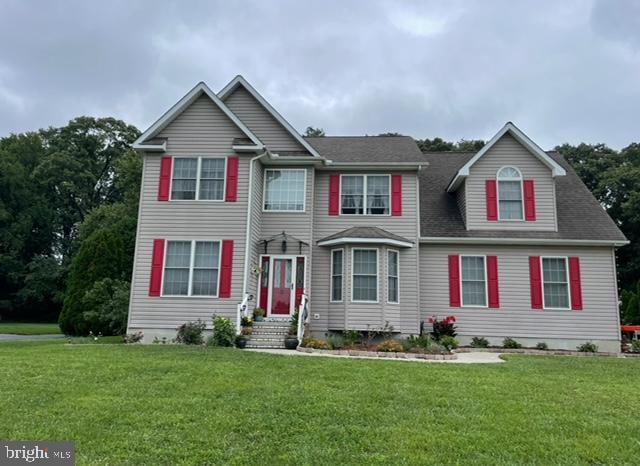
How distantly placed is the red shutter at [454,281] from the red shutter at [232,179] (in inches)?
296

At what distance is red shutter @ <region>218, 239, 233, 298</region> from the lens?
13.1 meters

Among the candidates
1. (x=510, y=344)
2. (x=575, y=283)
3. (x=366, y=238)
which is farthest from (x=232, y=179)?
(x=575, y=283)

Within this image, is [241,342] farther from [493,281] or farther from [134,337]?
[493,281]

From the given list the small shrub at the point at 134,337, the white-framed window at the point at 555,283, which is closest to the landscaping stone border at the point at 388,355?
the white-framed window at the point at 555,283

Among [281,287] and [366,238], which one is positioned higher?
[366,238]

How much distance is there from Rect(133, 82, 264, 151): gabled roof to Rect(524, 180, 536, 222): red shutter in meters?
9.18

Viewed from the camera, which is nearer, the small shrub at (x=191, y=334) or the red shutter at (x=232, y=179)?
the small shrub at (x=191, y=334)

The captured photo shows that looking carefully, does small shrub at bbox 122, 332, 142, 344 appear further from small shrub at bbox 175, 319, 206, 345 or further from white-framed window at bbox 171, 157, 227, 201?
white-framed window at bbox 171, 157, 227, 201

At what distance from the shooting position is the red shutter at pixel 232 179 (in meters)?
13.6

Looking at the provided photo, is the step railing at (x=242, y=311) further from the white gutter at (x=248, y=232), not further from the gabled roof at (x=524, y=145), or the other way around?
the gabled roof at (x=524, y=145)

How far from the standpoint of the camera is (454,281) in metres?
14.7

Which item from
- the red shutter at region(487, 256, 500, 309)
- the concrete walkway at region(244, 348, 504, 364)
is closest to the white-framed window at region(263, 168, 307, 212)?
the concrete walkway at region(244, 348, 504, 364)

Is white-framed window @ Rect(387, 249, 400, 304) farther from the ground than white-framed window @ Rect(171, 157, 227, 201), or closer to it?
closer to it

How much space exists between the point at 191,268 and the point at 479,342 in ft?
31.0
